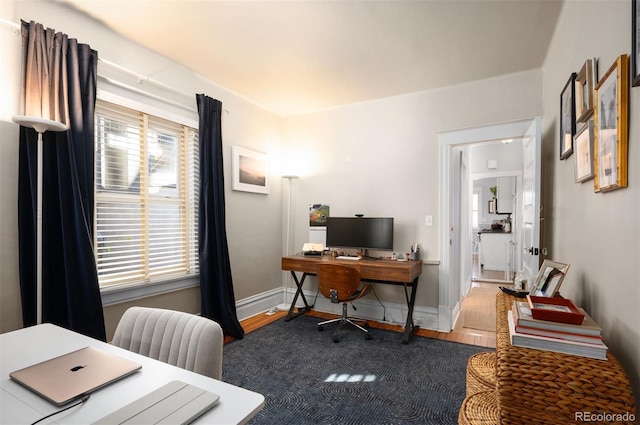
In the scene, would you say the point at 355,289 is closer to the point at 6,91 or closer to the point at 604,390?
the point at 604,390

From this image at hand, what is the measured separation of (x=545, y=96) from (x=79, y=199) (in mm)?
3806

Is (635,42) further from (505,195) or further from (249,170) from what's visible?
(505,195)

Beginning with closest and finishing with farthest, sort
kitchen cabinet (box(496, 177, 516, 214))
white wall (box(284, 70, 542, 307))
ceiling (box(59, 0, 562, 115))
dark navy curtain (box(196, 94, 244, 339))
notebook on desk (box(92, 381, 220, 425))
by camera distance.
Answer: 1. notebook on desk (box(92, 381, 220, 425))
2. ceiling (box(59, 0, 562, 115))
3. dark navy curtain (box(196, 94, 244, 339))
4. white wall (box(284, 70, 542, 307))
5. kitchen cabinet (box(496, 177, 516, 214))

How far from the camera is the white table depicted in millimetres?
788

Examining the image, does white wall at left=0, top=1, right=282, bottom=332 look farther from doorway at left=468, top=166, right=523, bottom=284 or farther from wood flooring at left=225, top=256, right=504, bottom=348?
doorway at left=468, top=166, right=523, bottom=284

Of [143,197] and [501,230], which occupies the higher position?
[143,197]

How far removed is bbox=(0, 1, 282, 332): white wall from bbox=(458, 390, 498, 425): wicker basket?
8.33 ft

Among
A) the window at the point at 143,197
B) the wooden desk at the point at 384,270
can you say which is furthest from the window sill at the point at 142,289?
the wooden desk at the point at 384,270

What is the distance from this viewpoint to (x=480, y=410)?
1.37m

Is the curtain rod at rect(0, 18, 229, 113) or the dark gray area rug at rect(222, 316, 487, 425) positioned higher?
the curtain rod at rect(0, 18, 229, 113)

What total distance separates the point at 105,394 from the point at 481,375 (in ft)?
5.40

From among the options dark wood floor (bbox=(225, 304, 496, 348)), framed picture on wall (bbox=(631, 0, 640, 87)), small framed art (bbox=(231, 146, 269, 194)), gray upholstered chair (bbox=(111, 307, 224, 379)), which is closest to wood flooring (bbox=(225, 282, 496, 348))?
dark wood floor (bbox=(225, 304, 496, 348))

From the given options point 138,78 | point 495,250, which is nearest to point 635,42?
point 138,78

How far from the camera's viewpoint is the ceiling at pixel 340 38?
215 cm
